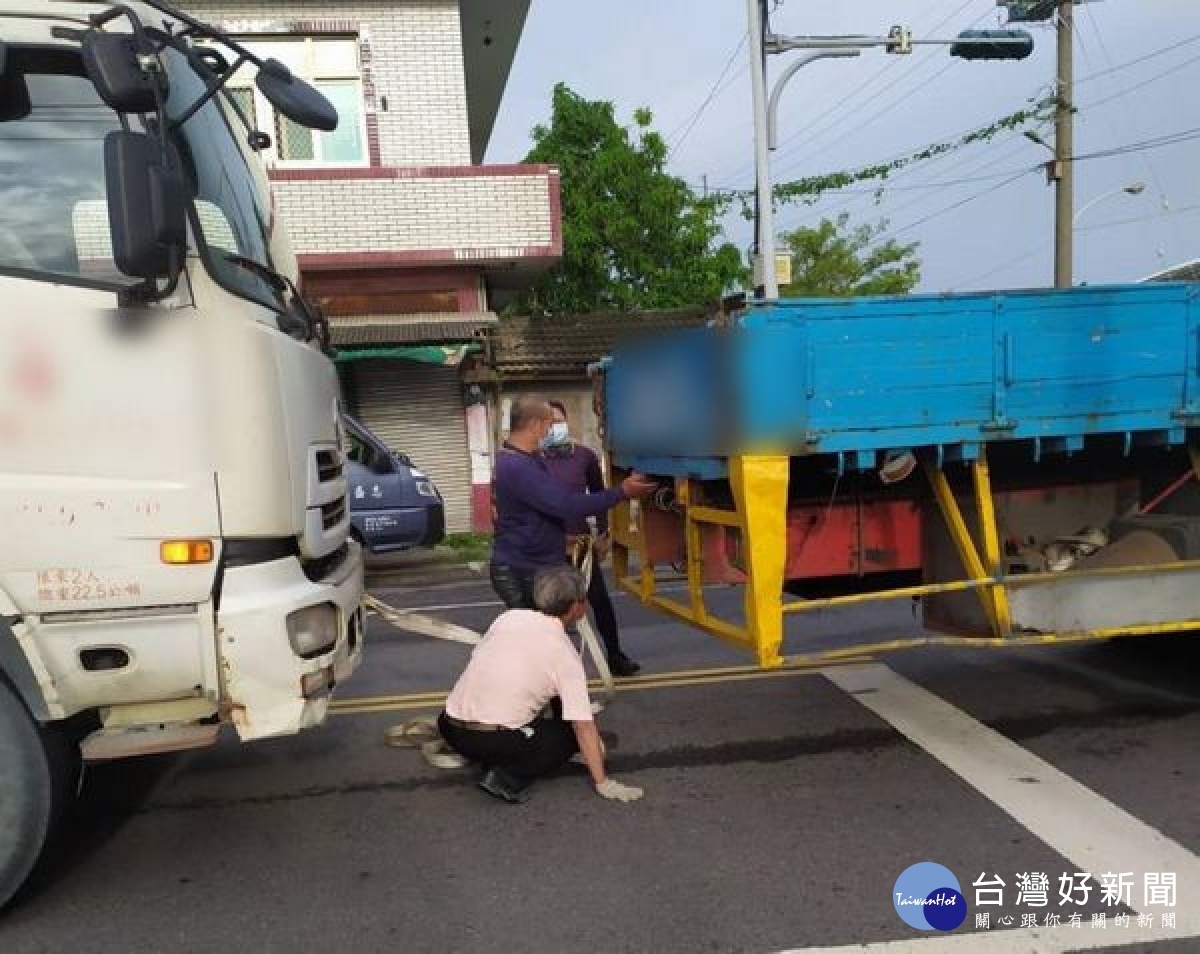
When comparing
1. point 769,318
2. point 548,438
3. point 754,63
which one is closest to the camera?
point 769,318

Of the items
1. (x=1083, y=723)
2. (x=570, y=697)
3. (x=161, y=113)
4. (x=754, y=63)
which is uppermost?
(x=754, y=63)

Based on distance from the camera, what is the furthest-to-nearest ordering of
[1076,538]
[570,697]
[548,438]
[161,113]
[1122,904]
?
[548,438] → [1076,538] → [570,697] → [1122,904] → [161,113]

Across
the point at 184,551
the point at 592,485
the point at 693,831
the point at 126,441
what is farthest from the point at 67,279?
the point at 592,485

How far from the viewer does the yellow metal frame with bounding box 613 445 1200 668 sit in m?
3.81

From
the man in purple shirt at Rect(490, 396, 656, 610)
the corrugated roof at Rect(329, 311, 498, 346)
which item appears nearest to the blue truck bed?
the man in purple shirt at Rect(490, 396, 656, 610)

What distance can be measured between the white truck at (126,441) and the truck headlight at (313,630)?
1 centimetres

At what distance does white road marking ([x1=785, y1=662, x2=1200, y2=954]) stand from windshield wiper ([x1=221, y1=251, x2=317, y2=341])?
2737 mm

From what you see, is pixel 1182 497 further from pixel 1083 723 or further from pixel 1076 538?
pixel 1083 723

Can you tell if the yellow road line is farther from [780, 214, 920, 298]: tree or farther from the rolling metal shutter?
[780, 214, 920, 298]: tree

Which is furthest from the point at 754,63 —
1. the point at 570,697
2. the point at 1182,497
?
the point at 570,697

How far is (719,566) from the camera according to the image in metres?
4.41

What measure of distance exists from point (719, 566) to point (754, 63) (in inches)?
377

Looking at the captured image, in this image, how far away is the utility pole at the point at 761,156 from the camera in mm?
12016

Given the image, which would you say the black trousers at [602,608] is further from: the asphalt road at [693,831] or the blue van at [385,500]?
the blue van at [385,500]
